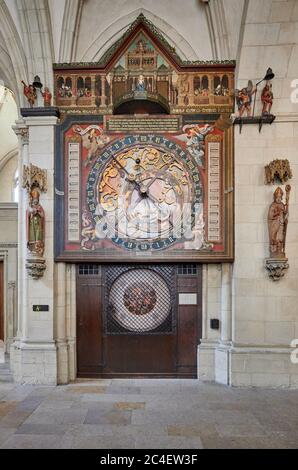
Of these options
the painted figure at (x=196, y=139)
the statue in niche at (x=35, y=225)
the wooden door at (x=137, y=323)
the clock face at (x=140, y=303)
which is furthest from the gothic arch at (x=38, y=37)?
the clock face at (x=140, y=303)

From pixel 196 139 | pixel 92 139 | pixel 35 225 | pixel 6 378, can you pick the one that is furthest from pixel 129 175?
pixel 6 378

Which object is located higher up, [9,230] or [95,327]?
[9,230]

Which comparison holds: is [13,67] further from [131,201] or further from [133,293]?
[133,293]

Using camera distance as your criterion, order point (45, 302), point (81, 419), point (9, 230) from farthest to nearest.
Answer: point (9, 230) < point (45, 302) < point (81, 419)

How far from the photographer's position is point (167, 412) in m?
5.22

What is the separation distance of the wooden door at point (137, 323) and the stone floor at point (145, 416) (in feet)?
1.07

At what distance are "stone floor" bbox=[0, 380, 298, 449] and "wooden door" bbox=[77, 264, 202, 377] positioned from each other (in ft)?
1.07

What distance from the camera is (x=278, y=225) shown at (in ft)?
20.5

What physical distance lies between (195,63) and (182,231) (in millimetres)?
3301

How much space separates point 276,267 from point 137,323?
2882mm

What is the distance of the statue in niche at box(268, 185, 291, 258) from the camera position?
6258mm

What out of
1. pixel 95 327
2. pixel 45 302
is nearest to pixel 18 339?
pixel 45 302

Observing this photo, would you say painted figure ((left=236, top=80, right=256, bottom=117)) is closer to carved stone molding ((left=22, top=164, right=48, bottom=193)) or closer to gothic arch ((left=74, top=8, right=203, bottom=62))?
gothic arch ((left=74, top=8, right=203, bottom=62))

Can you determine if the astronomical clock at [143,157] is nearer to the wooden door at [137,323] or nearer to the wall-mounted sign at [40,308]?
the wooden door at [137,323]
